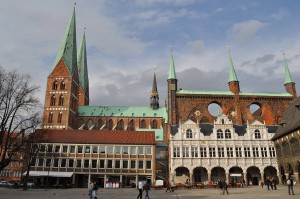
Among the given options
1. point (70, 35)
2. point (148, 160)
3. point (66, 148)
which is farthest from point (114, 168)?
point (70, 35)

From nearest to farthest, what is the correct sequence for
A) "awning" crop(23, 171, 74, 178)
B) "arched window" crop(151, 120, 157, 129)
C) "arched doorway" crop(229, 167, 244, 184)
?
1. "arched doorway" crop(229, 167, 244, 184)
2. "awning" crop(23, 171, 74, 178)
3. "arched window" crop(151, 120, 157, 129)

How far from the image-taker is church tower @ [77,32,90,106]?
103m

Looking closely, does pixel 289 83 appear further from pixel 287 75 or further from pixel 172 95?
pixel 172 95

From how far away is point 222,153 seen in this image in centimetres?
4897

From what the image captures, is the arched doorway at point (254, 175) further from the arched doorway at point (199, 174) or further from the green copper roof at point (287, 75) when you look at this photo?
the green copper roof at point (287, 75)

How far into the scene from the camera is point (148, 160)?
5150cm

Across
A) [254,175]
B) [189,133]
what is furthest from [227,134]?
[254,175]

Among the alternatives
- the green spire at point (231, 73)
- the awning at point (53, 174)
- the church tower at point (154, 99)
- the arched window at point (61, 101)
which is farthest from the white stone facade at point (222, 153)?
the church tower at point (154, 99)

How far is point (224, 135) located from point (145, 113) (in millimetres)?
45153

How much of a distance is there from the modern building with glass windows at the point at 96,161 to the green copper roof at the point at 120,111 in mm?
37635

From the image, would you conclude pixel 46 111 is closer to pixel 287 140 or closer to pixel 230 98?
pixel 230 98

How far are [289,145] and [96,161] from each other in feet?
105

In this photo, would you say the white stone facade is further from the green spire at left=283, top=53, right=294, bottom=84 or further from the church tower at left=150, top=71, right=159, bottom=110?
the church tower at left=150, top=71, right=159, bottom=110


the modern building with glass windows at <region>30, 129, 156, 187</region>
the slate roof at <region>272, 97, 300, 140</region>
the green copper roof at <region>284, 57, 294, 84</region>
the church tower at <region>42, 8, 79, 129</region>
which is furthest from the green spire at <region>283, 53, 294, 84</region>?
the church tower at <region>42, 8, 79, 129</region>
